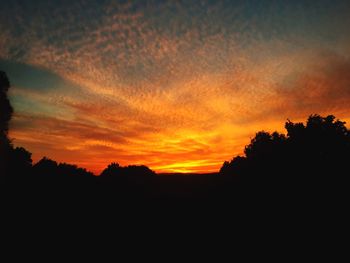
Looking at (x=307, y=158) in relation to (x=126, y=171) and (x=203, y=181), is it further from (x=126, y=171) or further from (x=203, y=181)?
(x=126, y=171)

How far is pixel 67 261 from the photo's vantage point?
639 inches

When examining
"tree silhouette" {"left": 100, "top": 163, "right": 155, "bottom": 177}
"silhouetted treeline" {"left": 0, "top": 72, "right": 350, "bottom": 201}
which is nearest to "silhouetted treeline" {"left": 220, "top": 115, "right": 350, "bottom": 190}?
"silhouetted treeline" {"left": 0, "top": 72, "right": 350, "bottom": 201}

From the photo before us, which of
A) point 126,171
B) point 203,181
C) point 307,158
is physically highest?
point 307,158

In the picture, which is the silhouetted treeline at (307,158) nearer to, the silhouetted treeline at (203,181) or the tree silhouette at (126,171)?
the silhouetted treeline at (203,181)

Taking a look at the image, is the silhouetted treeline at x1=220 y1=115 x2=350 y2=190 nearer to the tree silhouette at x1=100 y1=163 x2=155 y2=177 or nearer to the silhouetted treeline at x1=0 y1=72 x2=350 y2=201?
the silhouetted treeline at x1=0 y1=72 x2=350 y2=201

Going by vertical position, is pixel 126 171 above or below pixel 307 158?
below

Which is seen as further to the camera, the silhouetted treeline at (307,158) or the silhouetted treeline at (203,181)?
the silhouetted treeline at (307,158)

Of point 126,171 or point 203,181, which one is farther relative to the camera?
point 203,181

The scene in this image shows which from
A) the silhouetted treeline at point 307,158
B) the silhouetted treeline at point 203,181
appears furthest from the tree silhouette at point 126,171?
the silhouetted treeline at point 307,158

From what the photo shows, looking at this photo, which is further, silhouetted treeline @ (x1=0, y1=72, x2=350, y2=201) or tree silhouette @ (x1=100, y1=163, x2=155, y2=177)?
tree silhouette @ (x1=100, y1=163, x2=155, y2=177)

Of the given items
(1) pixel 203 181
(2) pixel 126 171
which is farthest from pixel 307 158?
(2) pixel 126 171

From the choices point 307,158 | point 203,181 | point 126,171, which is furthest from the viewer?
point 203,181

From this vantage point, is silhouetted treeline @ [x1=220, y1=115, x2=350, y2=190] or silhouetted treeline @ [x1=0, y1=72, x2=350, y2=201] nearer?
silhouetted treeline @ [x1=0, y1=72, x2=350, y2=201]

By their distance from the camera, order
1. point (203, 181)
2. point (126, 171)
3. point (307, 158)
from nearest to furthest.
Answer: point (126, 171)
point (307, 158)
point (203, 181)
